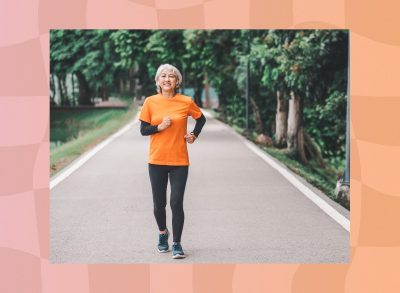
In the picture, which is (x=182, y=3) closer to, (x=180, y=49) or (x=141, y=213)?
(x=141, y=213)

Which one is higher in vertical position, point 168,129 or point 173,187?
point 168,129

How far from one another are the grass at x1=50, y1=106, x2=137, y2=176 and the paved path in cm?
267

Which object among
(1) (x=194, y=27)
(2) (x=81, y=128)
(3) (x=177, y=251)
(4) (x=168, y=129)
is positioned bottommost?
(2) (x=81, y=128)

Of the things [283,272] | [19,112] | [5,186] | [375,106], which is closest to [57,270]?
[5,186]

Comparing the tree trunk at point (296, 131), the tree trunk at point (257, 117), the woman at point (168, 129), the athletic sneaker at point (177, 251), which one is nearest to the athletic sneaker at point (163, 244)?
the athletic sneaker at point (177, 251)

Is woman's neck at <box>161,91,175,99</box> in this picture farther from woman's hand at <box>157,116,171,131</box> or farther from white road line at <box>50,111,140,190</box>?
white road line at <box>50,111,140,190</box>

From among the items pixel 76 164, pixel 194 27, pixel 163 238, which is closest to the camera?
pixel 194 27

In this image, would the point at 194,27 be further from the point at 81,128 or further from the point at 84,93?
the point at 84,93

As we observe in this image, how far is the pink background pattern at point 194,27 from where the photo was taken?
590 centimetres

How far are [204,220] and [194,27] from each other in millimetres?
2900

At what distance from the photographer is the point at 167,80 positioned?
20.4ft

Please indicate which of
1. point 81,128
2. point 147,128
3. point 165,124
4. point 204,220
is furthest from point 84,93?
point 165,124

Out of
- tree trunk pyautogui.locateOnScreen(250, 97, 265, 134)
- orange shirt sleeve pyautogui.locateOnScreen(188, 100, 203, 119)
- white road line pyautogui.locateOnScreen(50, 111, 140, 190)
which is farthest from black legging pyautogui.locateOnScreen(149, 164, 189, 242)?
tree trunk pyautogui.locateOnScreen(250, 97, 265, 134)

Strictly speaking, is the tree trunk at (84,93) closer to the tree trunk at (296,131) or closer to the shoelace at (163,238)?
the tree trunk at (296,131)
